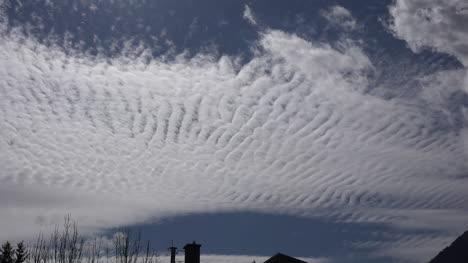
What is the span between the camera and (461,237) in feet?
621

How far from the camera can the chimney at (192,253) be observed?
3073 cm

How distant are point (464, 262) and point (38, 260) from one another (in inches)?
7152

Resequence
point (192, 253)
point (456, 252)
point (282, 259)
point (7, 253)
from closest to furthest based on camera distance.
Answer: point (282, 259) < point (192, 253) < point (7, 253) < point (456, 252)

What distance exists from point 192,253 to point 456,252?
19307 cm

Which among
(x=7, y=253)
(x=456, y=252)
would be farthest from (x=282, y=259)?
(x=456, y=252)

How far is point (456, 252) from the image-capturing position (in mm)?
185500

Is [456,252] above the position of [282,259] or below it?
above

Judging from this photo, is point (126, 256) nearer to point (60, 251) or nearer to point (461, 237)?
point (60, 251)

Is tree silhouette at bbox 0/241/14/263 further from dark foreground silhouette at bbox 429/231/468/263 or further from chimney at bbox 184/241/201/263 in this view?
dark foreground silhouette at bbox 429/231/468/263

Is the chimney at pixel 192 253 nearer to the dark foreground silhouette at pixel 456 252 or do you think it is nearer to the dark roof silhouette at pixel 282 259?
the dark roof silhouette at pixel 282 259

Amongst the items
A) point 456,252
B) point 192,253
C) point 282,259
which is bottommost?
point 282,259

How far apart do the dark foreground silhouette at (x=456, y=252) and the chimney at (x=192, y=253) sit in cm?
18023

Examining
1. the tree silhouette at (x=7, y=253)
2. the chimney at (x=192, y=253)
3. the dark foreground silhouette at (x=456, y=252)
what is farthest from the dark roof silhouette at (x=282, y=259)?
the dark foreground silhouette at (x=456, y=252)

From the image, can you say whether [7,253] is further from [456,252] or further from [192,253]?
[456,252]
